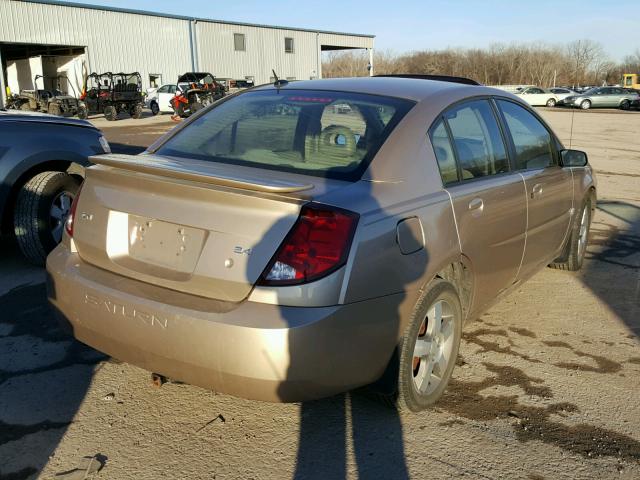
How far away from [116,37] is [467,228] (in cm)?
4033

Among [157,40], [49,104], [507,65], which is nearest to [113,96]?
[49,104]

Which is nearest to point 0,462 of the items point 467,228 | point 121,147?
point 467,228

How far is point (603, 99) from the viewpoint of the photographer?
43812mm

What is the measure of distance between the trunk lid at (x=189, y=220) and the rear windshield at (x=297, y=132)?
18 centimetres

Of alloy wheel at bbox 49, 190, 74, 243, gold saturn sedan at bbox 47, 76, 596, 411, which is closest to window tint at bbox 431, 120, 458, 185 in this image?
gold saturn sedan at bbox 47, 76, 596, 411

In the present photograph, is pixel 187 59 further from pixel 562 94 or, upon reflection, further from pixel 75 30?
pixel 562 94

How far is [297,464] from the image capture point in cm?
261

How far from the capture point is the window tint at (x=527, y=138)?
13.1ft

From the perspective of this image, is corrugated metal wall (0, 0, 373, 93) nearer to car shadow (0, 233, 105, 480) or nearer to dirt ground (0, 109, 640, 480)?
car shadow (0, 233, 105, 480)

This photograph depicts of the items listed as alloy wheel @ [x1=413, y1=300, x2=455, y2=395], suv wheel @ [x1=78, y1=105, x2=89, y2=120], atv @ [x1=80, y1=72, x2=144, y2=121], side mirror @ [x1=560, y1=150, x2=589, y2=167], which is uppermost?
atv @ [x1=80, y1=72, x2=144, y2=121]

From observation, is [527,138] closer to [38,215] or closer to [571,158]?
[571,158]

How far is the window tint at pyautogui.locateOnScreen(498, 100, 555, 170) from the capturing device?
398 cm

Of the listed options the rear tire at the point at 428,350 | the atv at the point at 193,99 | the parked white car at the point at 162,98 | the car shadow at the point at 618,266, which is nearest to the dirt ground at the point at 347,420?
the rear tire at the point at 428,350

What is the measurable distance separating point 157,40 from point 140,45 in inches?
50.2
